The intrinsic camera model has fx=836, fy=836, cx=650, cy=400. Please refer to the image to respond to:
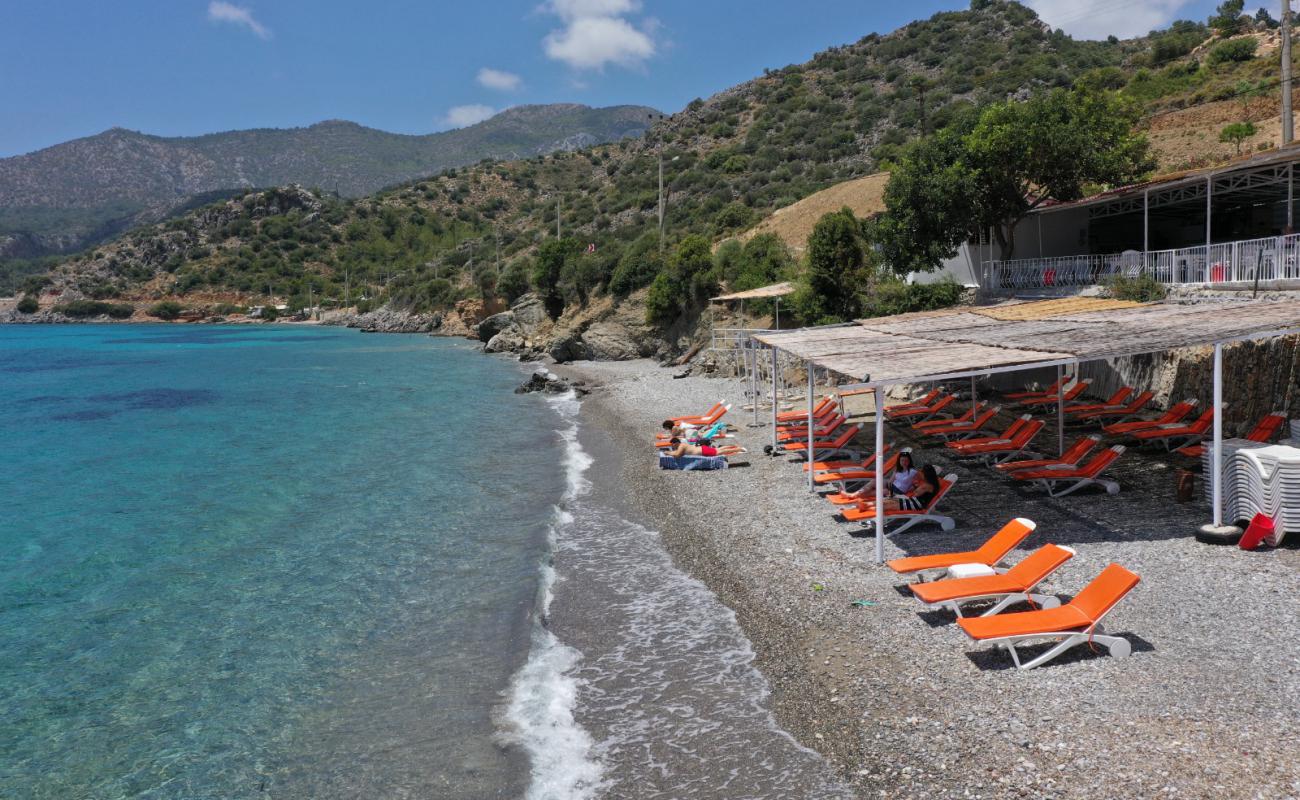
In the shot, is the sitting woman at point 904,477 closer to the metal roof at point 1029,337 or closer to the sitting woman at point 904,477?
the sitting woman at point 904,477

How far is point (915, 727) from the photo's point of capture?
5922mm

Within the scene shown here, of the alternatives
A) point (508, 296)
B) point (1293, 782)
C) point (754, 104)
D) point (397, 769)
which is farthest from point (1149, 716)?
point (754, 104)

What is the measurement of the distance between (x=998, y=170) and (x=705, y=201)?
34815 millimetres

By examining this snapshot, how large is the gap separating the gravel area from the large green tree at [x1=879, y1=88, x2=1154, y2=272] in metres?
12.4

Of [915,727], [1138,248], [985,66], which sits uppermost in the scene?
[985,66]

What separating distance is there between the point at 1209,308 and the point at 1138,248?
1272cm

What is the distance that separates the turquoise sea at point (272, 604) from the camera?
6.82 m

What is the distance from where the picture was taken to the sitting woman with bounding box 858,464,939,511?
10.4m

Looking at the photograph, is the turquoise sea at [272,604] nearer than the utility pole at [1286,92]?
Yes

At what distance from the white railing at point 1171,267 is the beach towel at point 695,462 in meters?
10.1

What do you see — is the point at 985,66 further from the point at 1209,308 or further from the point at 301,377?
the point at 1209,308

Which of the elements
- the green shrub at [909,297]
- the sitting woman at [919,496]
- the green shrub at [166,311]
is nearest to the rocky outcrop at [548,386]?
the green shrub at [909,297]

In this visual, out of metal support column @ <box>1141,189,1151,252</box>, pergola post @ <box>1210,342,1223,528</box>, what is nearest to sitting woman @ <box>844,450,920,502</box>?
pergola post @ <box>1210,342,1223,528</box>

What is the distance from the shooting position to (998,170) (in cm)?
2203
